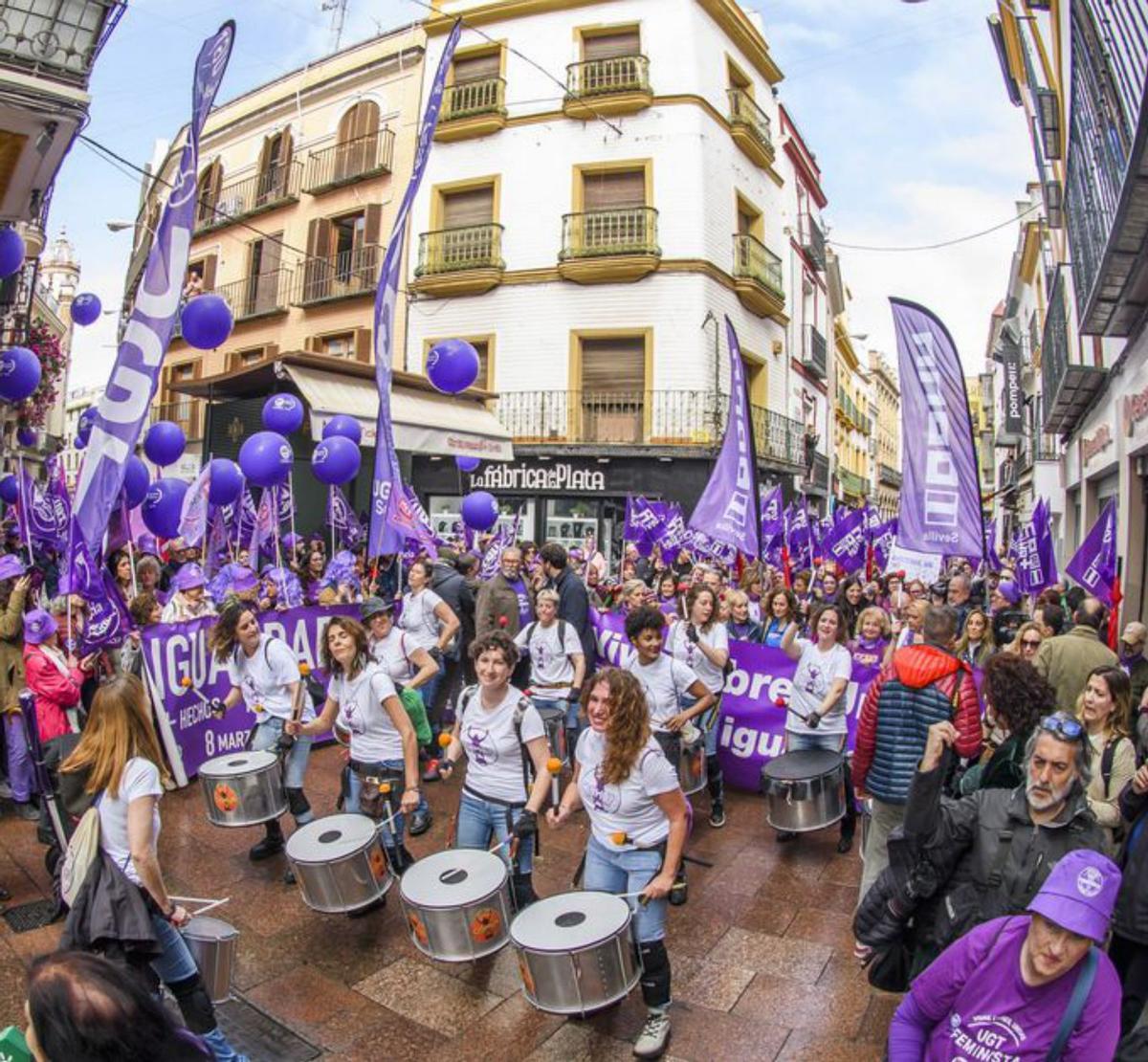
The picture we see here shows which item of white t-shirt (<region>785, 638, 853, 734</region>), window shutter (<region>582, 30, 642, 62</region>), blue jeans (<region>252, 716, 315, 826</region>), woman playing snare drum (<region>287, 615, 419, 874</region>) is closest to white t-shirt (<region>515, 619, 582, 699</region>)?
white t-shirt (<region>785, 638, 853, 734</region>)

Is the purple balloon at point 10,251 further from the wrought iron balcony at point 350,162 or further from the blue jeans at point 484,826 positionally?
the wrought iron balcony at point 350,162

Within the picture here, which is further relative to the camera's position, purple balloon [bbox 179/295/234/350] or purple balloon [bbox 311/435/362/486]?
purple balloon [bbox 311/435/362/486]

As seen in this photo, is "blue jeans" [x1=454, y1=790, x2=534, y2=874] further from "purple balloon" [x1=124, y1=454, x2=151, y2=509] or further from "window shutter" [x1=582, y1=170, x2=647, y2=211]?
"window shutter" [x1=582, y1=170, x2=647, y2=211]

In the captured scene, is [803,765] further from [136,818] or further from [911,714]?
[136,818]

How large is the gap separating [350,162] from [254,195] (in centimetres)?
405

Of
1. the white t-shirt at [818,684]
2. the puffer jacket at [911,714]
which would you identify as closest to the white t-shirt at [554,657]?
the white t-shirt at [818,684]

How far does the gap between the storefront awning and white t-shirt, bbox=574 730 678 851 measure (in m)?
10.5

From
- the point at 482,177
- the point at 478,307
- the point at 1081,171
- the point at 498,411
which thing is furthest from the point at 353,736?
the point at 482,177

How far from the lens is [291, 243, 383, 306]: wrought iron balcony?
2230cm

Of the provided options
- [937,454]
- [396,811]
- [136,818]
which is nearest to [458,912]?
[136,818]

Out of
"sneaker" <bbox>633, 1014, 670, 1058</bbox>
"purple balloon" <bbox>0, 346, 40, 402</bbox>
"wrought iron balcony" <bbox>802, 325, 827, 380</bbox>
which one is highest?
"wrought iron balcony" <bbox>802, 325, 827, 380</bbox>

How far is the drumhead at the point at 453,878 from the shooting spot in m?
3.74

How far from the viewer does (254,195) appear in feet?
83.4

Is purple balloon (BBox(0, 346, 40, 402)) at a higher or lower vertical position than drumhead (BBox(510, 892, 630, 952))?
higher
